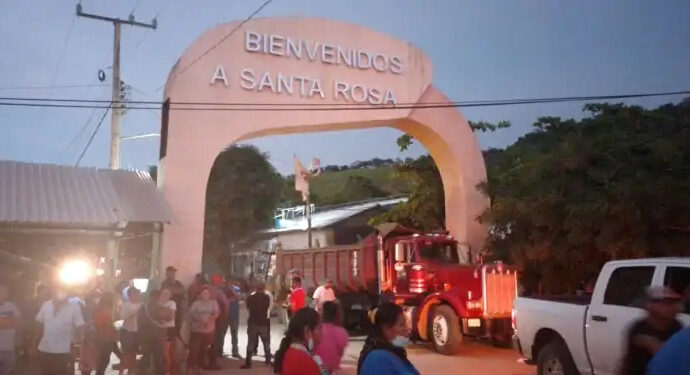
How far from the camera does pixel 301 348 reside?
4824 millimetres

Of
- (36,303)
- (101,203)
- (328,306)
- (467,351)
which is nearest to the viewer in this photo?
(328,306)

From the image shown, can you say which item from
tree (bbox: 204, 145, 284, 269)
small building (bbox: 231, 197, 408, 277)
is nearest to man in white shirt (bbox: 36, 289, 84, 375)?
small building (bbox: 231, 197, 408, 277)

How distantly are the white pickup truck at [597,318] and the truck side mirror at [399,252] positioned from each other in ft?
25.5

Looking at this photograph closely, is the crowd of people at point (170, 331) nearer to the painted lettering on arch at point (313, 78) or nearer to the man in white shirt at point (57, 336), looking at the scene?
the man in white shirt at point (57, 336)

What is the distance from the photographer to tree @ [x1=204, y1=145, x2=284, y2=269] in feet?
118

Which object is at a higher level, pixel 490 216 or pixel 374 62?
pixel 374 62

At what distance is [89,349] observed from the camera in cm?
1079

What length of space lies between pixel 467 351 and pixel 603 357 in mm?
8124

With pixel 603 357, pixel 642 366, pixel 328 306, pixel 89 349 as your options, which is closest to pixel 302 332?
pixel 328 306

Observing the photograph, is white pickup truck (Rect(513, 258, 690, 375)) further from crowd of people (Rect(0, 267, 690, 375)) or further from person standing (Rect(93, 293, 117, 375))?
person standing (Rect(93, 293, 117, 375))

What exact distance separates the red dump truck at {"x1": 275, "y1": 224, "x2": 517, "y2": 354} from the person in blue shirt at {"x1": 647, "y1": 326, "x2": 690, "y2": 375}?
1166 cm

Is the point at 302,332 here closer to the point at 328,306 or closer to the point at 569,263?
the point at 328,306

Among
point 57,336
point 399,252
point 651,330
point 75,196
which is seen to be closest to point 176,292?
point 75,196

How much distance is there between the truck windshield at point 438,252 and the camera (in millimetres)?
17359
